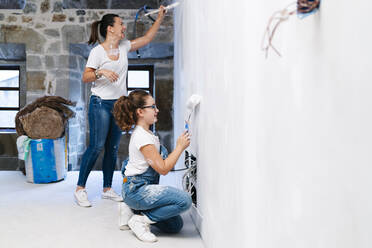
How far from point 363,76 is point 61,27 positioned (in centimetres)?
444

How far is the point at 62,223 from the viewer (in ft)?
7.86

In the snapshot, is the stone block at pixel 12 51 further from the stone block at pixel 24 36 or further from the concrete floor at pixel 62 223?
the concrete floor at pixel 62 223

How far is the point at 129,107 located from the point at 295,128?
1.53 meters

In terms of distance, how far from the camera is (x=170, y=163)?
2.02m

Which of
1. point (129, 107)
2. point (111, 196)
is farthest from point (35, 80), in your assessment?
point (129, 107)

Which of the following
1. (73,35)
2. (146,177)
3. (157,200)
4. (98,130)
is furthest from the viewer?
(73,35)

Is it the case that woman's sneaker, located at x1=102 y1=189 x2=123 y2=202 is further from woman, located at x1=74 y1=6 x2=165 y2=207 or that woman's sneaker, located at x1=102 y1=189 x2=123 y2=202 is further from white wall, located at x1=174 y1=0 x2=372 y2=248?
white wall, located at x1=174 y1=0 x2=372 y2=248

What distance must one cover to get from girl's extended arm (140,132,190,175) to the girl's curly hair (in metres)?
0.21

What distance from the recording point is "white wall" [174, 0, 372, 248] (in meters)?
0.55

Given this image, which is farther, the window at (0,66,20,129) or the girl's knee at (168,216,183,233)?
the window at (0,66,20,129)

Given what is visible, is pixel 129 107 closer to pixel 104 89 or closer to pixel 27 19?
pixel 104 89

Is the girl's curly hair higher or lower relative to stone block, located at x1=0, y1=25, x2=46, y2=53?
lower

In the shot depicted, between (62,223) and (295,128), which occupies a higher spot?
(295,128)

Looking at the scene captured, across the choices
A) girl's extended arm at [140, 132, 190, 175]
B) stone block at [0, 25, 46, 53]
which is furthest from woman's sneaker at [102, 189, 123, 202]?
stone block at [0, 25, 46, 53]
